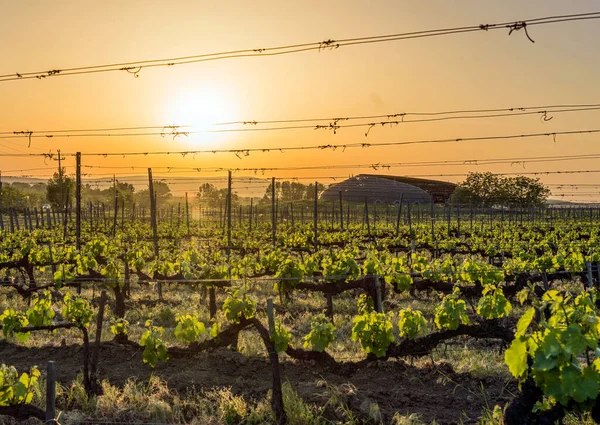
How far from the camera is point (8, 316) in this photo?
316 inches

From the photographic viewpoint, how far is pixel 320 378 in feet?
25.1

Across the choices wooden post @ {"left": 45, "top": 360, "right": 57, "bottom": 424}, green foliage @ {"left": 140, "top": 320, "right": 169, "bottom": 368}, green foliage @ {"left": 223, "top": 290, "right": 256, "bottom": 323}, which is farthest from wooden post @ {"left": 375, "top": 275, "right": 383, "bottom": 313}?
wooden post @ {"left": 45, "top": 360, "right": 57, "bottom": 424}

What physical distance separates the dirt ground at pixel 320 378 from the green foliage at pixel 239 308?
893mm

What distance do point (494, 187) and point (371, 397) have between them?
68081mm

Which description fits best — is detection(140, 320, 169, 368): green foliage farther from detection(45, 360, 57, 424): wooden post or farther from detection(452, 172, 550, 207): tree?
detection(452, 172, 550, 207): tree

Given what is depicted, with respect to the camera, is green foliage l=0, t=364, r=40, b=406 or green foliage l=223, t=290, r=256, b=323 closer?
green foliage l=0, t=364, r=40, b=406

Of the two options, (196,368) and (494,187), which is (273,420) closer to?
(196,368)

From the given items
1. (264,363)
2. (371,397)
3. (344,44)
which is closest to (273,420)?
(371,397)

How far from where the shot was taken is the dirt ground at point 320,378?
6676 mm

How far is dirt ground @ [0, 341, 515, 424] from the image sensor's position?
21.9ft

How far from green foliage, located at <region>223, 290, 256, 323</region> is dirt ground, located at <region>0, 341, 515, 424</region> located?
0.89 meters

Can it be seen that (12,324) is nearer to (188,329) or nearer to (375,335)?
(188,329)


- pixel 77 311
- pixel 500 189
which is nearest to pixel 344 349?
pixel 77 311

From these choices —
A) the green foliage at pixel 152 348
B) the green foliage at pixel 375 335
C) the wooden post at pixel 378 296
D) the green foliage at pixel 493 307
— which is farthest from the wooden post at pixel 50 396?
the green foliage at pixel 493 307
